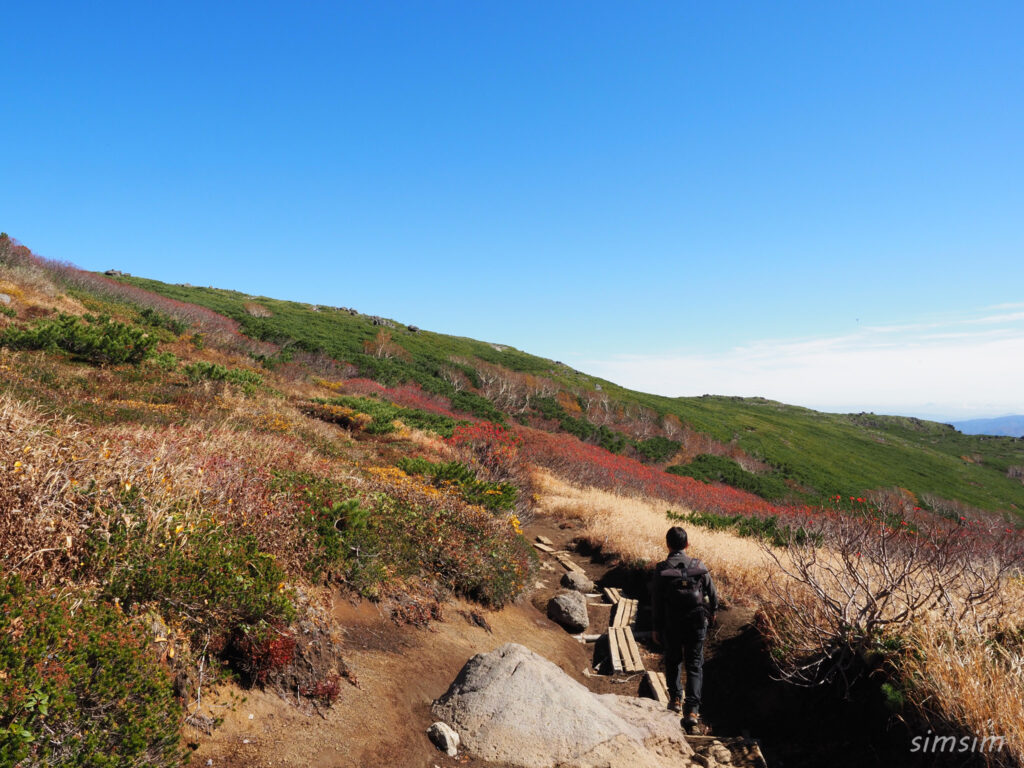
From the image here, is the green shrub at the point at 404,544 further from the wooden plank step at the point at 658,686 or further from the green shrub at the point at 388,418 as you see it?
the green shrub at the point at 388,418

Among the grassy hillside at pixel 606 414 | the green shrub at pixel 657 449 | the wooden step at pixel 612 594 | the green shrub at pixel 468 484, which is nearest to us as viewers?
the wooden step at pixel 612 594

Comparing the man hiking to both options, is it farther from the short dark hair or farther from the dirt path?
the dirt path

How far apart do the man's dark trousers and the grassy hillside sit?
22.3m

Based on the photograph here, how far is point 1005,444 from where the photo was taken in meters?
104

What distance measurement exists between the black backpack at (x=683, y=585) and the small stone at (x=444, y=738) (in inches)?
118

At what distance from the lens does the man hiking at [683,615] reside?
6.19 metres

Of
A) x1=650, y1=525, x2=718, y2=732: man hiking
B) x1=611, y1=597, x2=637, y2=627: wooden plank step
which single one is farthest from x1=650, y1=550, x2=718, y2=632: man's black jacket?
x1=611, y1=597, x2=637, y2=627: wooden plank step

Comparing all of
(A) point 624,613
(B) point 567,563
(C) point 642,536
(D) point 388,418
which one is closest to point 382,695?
(A) point 624,613

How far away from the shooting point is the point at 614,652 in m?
7.78

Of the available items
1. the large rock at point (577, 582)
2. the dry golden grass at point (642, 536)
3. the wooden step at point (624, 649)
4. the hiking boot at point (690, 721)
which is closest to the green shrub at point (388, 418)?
the dry golden grass at point (642, 536)

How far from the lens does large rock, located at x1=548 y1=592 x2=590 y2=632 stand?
8812 millimetres

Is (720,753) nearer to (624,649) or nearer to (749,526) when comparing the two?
(624,649)

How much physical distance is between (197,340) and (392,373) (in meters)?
14.3

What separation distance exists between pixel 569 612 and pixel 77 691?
7302mm
